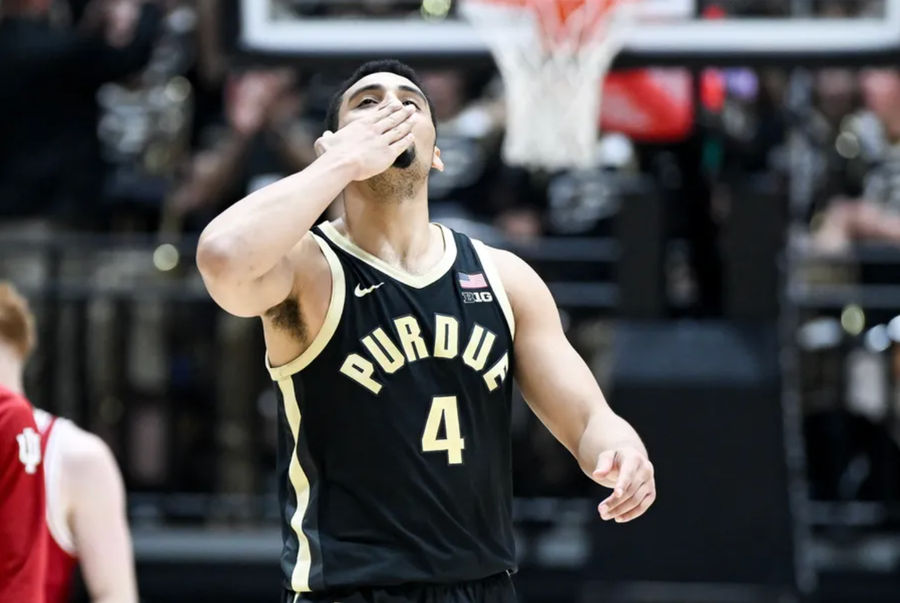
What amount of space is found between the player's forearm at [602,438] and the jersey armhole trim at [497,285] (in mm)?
306

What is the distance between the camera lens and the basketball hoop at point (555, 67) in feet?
23.2

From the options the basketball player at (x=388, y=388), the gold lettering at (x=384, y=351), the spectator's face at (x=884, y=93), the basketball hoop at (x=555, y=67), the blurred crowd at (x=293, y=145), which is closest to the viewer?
the basketball player at (x=388, y=388)

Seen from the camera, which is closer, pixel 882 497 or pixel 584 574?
pixel 584 574

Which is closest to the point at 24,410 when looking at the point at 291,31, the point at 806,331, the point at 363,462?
the point at 363,462

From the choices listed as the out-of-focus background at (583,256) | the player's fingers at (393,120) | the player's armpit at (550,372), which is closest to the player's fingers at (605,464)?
the player's armpit at (550,372)

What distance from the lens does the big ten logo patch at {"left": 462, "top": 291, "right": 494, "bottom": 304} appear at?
3.73 m

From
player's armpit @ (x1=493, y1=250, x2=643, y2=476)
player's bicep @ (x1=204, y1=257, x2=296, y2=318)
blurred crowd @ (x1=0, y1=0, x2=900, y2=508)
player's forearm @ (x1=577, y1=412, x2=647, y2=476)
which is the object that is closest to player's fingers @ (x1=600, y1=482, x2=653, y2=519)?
A: player's forearm @ (x1=577, y1=412, x2=647, y2=476)

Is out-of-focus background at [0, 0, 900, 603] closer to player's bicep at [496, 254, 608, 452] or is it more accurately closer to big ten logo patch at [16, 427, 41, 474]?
player's bicep at [496, 254, 608, 452]

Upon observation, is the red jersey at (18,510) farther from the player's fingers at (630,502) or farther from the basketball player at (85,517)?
the player's fingers at (630,502)

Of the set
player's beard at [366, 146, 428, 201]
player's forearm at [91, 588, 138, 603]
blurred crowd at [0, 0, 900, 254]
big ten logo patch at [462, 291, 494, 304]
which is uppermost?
blurred crowd at [0, 0, 900, 254]

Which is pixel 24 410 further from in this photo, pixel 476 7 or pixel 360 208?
pixel 476 7

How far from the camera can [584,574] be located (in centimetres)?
662

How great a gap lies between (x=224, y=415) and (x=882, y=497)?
3555 mm

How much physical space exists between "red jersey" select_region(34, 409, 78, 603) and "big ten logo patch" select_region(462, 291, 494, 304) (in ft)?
5.40
